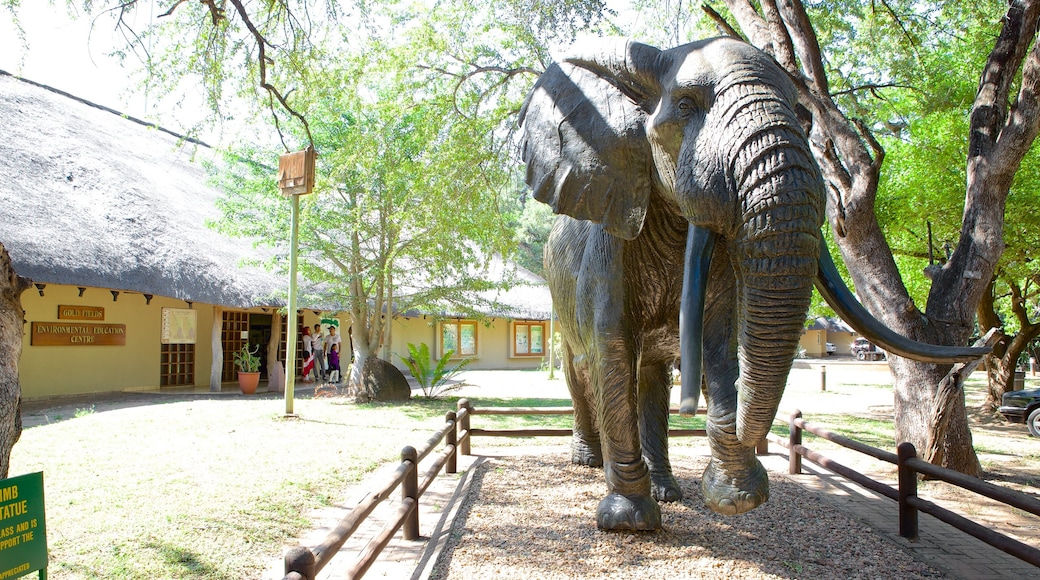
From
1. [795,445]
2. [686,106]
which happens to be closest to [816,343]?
[795,445]

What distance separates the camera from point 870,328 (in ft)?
9.84

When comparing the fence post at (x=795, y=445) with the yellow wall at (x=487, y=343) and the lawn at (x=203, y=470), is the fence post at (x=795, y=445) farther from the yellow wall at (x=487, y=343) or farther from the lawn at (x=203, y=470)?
the yellow wall at (x=487, y=343)

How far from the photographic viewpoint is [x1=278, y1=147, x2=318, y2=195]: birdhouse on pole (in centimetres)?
938

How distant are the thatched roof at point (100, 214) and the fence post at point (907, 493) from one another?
1079 centimetres

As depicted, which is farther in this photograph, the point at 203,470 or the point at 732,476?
the point at 203,470

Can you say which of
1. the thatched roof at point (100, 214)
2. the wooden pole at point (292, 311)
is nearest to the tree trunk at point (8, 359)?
the wooden pole at point (292, 311)

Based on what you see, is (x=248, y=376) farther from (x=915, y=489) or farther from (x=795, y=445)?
(x=915, y=489)

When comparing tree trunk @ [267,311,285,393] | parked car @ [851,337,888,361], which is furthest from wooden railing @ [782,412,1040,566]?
parked car @ [851,337,888,361]

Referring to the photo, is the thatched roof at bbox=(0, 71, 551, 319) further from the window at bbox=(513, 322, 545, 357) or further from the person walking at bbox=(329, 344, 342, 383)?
the window at bbox=(513, 322, 545, 357)

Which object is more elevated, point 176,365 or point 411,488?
point 176,365

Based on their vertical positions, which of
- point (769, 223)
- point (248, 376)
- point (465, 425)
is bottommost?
point (465, 425)

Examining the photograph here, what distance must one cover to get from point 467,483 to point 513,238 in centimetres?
597

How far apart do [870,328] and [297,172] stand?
818 cm

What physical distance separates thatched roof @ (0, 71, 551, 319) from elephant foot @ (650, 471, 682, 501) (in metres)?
8.07
